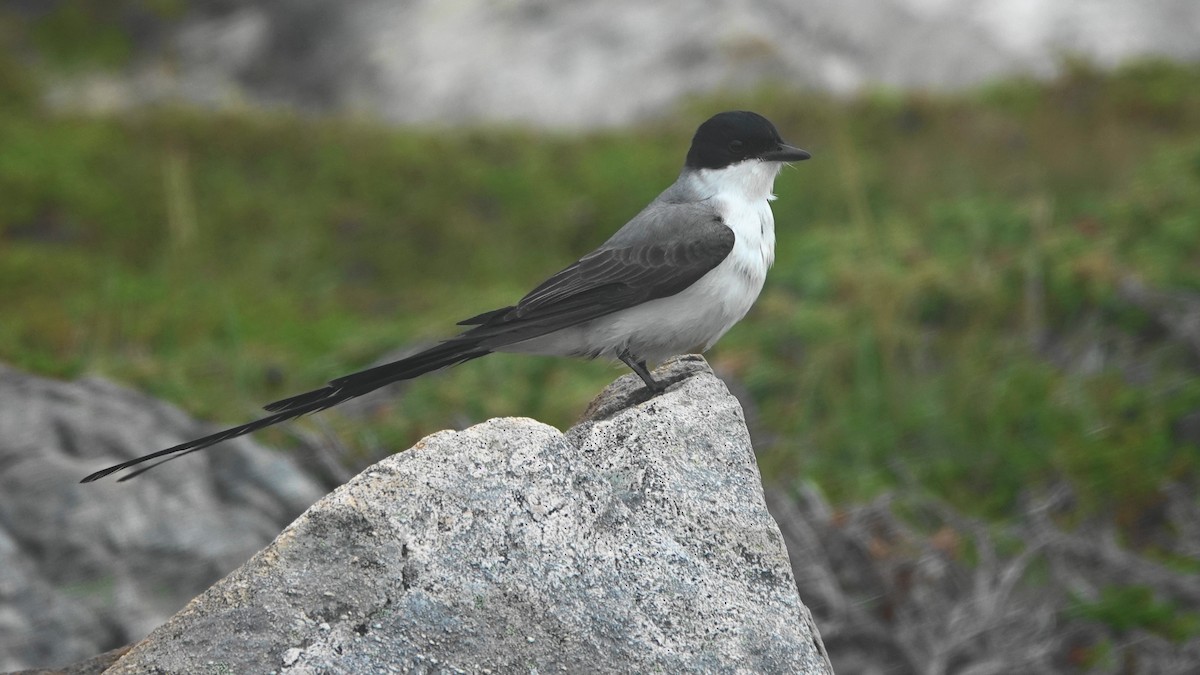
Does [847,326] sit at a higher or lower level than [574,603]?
lower

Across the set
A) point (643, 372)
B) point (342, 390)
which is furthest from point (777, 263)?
point (342, 390)

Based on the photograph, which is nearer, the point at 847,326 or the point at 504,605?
the point at 504,605

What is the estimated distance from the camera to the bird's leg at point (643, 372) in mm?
3805

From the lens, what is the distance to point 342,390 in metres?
3.46

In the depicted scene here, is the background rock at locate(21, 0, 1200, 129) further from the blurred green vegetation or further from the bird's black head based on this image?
the bird's black head

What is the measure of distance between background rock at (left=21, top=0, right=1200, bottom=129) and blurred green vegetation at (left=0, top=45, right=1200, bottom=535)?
0.87 m

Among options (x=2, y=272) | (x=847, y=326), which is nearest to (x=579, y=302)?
(x=847, y=326)

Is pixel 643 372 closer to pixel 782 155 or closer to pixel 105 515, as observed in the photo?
pixel 782 155

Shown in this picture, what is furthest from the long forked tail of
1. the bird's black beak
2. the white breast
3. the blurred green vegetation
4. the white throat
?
the blurred green vegetation

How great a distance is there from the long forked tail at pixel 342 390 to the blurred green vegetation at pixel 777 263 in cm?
223

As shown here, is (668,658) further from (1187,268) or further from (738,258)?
(1187,268)

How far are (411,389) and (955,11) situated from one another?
9884mm

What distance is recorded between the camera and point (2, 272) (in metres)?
9.64

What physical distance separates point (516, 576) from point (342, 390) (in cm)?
97
